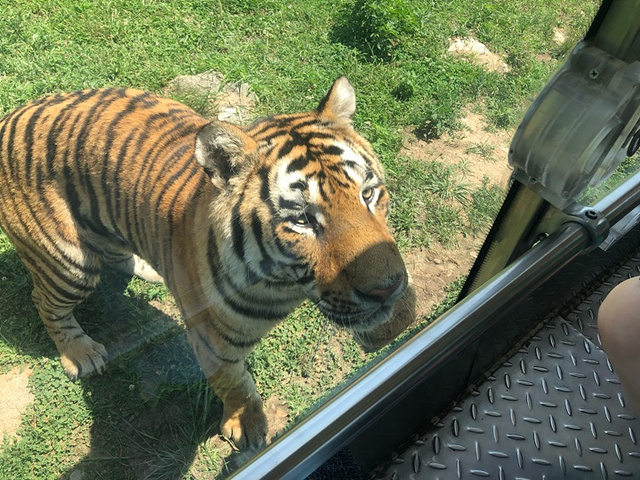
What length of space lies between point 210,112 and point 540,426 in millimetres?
1458

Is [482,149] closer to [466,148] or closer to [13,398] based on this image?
[466,148]

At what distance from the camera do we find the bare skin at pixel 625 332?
37.3 inches

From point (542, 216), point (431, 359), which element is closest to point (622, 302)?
point (542, 216)

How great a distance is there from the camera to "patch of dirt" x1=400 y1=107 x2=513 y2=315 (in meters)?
1.56

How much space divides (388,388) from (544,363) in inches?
26.3

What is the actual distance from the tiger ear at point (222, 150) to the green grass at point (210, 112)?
0.47 meters

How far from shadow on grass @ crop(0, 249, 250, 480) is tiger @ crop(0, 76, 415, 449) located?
45mm

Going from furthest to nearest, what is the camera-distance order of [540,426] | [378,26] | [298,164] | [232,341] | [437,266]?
[378,26]
[437,266]
[232,341]
[298,164]
[540,426]

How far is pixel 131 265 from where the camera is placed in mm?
1836

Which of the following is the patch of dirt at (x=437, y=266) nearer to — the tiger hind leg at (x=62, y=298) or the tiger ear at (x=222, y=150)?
the tiger ear at (x=222, y=150)

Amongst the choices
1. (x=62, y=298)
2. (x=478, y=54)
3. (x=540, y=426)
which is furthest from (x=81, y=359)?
(x=478, y=54)

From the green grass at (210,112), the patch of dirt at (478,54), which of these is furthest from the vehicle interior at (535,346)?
the patch of dirt at (478,54)

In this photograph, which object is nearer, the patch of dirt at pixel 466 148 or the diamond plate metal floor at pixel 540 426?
the diamond plate metal floor at pixel 540 426

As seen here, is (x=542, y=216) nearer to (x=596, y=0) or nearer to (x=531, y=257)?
(x=531, y=257)
